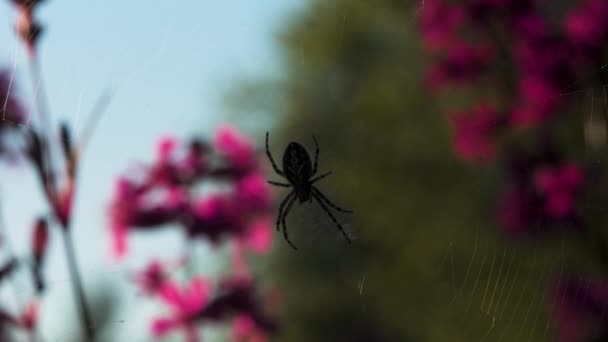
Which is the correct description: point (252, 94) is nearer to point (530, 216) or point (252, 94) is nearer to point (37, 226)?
point (530, 216)

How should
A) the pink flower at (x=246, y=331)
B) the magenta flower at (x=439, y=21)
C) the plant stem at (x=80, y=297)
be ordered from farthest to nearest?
1. the magenta flower at (x=439, y=21)
2. the pink flower at (x=246, y=331)
3. the plant stem at (x=80, y=297)

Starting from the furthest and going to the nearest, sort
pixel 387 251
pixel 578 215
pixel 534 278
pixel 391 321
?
pixel 387 251
pixel 391 321
pixel 534 278
pixel 578 215

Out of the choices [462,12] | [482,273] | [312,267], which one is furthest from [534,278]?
[462,12]

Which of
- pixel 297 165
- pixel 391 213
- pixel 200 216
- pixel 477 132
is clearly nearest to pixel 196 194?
pixel 200 216

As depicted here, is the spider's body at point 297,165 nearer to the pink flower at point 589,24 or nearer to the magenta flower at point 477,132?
the magenta flower at point 477,132

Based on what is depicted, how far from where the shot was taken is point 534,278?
5.45 ft

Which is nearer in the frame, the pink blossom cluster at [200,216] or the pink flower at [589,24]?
the pink blossom cluster at [200,216]

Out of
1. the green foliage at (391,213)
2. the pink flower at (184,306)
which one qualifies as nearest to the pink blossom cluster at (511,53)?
the green foliage at (391,213)

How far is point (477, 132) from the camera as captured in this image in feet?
3.57

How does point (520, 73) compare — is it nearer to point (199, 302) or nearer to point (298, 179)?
point (298, 179)

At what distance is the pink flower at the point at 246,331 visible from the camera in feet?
2.91

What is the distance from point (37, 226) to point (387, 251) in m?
1.57

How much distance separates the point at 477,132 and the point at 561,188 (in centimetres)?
18

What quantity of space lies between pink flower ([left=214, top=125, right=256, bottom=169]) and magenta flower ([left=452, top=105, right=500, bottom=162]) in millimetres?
354
